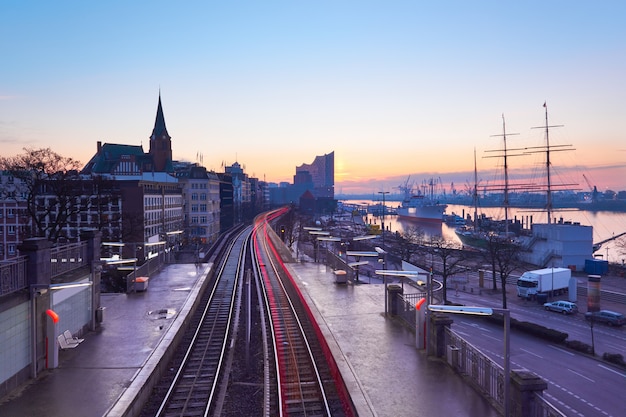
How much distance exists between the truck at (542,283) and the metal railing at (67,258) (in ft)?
134

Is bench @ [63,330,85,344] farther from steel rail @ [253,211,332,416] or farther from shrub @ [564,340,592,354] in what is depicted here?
shrub @ [564,340,592,354]

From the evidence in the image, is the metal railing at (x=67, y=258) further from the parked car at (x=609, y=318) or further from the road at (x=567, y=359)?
the parked car at (x=609, y=318)

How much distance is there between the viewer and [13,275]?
44.0ft

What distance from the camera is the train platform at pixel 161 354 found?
11797mm

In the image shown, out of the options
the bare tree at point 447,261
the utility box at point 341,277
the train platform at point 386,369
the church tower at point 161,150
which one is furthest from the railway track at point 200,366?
the church tower at point 161,150

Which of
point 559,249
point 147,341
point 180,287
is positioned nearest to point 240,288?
point 180,287

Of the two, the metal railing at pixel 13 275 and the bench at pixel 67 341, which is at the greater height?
the metal railing at pixel 13 275

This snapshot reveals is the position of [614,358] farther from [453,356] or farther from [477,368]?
[477,368]

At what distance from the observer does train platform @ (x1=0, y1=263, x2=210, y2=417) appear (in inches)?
466

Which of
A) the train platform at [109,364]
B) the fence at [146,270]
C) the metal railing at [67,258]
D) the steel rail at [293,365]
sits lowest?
the steel rail at [293,365]

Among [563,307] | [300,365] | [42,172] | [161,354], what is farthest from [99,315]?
[563,307]

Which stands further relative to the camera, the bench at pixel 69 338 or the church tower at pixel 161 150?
the church tower at pixel 161 150

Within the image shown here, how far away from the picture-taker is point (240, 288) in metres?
32.1

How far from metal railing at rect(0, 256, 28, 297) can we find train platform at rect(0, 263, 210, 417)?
2906mm
